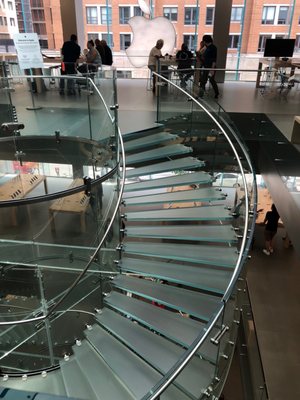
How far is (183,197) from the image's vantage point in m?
5.26

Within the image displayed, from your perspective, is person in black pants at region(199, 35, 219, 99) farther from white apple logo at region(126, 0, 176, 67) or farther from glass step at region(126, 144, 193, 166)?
white apple logo at region(126, 0, 176, 67)

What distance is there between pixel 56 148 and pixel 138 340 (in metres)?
4.09

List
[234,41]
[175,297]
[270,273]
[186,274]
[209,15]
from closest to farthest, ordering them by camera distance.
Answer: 1. [175,297]
2. [186,274]
3. [270,273]
4. [209,15]
5. [234,41]

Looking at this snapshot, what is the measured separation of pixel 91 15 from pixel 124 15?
122 centimetres

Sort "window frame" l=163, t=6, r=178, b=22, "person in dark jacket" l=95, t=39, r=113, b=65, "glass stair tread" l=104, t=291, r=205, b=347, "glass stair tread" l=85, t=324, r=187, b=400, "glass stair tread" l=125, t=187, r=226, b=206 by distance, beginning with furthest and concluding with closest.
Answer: "window frame" l=163, t=6, r=178, b=22 < "person in dark jacket" l=95, t=39, r=113, b=65 < "glass stair tread" l=125, t=187, r=226, b=206 < "glass stair tread" l=104, t=291, r=205, b=347 < "glass stair tread" l=85, t=324, r=187, b=400

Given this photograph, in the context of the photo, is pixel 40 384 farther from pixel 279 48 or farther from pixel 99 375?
pixel 279 48

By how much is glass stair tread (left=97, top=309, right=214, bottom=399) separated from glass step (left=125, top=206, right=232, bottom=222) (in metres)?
1.41

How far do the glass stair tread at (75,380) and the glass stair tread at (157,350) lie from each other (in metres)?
0.55

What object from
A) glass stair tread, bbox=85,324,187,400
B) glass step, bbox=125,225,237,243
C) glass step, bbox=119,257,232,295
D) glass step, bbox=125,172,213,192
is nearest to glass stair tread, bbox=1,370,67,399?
glass stair tread, bbox=85,324,187,400

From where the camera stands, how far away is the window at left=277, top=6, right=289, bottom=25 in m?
12.0

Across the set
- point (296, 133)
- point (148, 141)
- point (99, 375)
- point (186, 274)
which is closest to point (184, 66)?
point (148, 141)

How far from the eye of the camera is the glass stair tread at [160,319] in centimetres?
374

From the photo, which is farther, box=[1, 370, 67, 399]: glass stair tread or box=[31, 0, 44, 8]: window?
box=[31, 0, 44, 8]: window

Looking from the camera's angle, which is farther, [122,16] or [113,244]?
[122,16]
